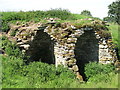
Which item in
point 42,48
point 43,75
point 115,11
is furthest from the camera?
point 115,11

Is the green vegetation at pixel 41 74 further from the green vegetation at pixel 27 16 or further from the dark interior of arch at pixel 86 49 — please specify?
the dark interior of arch at pixel 86 49

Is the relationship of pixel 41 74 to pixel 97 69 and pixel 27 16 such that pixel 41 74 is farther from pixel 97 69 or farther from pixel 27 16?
pixel 27 16

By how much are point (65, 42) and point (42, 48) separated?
2947 millimetres

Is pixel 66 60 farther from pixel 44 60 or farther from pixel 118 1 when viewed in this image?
pixel 118 1

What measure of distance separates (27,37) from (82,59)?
199 inches

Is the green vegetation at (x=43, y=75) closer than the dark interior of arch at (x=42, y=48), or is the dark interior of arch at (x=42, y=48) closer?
the green vegetation at (x=43, y=75)

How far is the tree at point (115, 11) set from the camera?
42706mm

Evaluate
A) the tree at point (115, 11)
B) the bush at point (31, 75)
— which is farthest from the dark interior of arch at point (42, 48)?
the tree at point (115, 11)

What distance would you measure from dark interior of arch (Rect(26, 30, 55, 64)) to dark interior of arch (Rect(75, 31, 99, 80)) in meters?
2.25

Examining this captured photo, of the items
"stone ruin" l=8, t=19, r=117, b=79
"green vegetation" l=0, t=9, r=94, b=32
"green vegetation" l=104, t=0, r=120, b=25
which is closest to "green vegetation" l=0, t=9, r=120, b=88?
"green vegetation" l=0, t=9, r=94, b=32

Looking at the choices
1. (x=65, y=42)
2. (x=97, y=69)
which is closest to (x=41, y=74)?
(x=65, y=42)

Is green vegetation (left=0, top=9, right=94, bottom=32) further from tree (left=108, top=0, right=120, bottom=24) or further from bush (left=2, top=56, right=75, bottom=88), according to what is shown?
tree (left=108, top=0, right=120, bottom=24)

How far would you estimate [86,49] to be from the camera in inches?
589

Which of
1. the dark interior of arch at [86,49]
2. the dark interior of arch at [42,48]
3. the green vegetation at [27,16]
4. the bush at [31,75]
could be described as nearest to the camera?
the bush at [31,75]
